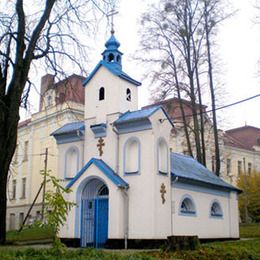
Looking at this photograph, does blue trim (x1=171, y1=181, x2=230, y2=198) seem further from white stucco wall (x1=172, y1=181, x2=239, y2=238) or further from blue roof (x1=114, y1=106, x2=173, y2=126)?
blue roof (x1=114, y1=106, x2=173, y2=126)

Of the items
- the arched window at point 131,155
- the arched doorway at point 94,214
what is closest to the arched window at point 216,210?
Result: the arched window at point 131,155

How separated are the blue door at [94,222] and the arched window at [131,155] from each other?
67.5 inches

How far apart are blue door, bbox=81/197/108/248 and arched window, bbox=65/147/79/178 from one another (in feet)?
6.60

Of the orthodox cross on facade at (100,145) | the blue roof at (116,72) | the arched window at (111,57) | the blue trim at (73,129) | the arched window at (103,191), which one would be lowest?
the arched window at (103,191)

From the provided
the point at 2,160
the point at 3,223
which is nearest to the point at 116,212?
the point at 3,223

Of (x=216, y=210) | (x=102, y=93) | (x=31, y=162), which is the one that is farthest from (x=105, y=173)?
(x=31, y=162)

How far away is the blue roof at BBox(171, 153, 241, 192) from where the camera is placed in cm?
2153

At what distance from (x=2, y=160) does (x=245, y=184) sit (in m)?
30.4

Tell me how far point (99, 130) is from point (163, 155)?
307 centimetres

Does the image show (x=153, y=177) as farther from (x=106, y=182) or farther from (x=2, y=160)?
(x=2, y=160)

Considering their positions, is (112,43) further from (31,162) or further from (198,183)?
(31,162)

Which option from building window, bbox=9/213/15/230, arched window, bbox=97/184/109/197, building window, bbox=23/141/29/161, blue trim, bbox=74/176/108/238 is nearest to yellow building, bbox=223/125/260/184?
building window, bbox=23/141/29/161

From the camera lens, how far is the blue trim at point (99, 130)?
20.9 m

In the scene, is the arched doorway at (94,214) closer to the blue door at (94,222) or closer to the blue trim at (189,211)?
the blue door at (94,222)
